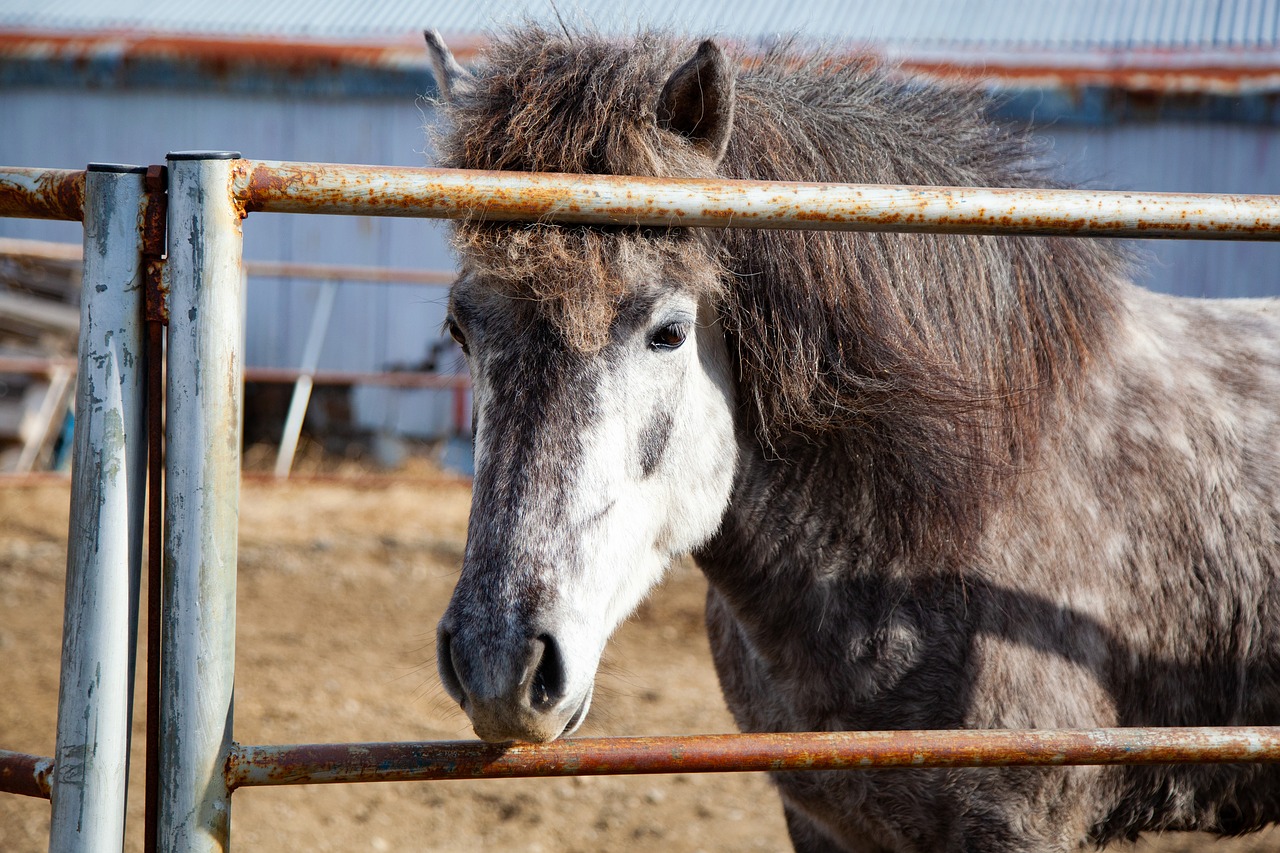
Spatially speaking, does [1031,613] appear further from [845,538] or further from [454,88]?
[454,88]

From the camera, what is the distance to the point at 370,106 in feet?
29.1

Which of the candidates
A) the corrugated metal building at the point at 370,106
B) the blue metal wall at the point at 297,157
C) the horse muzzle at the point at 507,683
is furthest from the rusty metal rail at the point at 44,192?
the blue metal wall at the point at 297,157

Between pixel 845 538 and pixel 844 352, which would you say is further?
pixel 845 538

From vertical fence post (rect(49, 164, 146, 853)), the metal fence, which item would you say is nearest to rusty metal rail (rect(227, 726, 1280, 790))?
the metal fence

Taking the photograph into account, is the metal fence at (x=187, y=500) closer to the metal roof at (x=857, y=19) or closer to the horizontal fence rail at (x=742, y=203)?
the horizontal fence rail at (x=742, y=203)

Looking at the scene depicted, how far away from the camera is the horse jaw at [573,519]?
127 cm

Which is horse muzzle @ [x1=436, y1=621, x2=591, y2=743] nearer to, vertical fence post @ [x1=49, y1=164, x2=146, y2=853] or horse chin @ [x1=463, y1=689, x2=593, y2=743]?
horse chin @ [x1=463, y1=689, x2=593, y2=743]

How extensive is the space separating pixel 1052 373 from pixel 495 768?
4.26 ft

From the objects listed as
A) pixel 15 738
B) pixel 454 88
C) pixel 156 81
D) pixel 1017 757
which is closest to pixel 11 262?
pixel 156 81

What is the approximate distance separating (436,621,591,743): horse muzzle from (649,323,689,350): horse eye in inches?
19.6

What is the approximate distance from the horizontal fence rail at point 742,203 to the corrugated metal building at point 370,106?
7288mm

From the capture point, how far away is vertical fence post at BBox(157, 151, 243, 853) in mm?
1131

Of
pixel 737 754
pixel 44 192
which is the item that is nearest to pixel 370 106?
pixel 44 192

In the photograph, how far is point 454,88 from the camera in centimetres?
176
